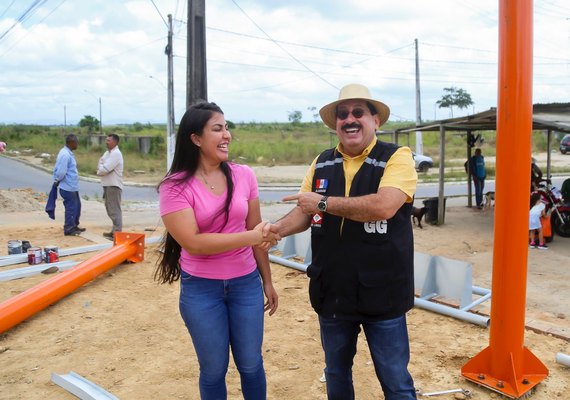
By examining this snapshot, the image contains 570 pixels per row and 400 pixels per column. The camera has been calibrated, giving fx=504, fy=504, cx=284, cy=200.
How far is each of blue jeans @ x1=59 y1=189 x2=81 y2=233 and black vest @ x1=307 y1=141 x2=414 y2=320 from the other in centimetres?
741

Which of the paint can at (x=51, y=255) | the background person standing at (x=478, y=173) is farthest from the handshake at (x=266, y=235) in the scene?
the background person standing at (x=478, y=173)

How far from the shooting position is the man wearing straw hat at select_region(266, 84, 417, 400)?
94.0 inches

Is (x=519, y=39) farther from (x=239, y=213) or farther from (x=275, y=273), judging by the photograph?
(x=275, y=273)

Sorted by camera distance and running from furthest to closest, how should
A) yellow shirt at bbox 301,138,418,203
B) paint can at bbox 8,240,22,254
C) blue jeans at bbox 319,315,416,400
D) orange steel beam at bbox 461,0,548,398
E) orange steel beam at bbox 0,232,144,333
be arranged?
1. paint can at bbox 8,240,22,254
2. orange steel beam at bbox 0,232,144,333
3. orange steel beam at bbox 461,0,548,398
4. blue jeans at bbox 319,315,416,400
5. yellow shirt at bbox 301,138,418,203

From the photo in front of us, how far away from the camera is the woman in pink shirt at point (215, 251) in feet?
8.03

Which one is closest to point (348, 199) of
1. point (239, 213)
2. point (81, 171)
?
point (239, 213)

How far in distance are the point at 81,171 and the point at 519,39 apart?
25.8 m

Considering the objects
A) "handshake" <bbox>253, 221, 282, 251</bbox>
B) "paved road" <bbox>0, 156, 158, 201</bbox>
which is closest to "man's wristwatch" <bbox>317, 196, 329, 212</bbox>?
"handshake" <bbox>253, 221, 282, 251</bbox>

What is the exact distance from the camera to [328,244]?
99.7 inches

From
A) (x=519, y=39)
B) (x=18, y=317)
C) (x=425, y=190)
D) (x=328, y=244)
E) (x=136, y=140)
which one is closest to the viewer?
(x=328, y=244)

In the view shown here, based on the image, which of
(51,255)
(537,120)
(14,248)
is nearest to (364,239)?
(51,255)

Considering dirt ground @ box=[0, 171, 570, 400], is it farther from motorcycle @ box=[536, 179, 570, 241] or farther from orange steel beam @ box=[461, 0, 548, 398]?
motorcycle @ box=[536, 179, 570, 241]

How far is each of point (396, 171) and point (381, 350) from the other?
88 centimetres

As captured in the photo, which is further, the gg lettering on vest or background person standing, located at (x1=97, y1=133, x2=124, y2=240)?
background person standing, located at (x1=97, y1=133, x2=124, y2=240)
